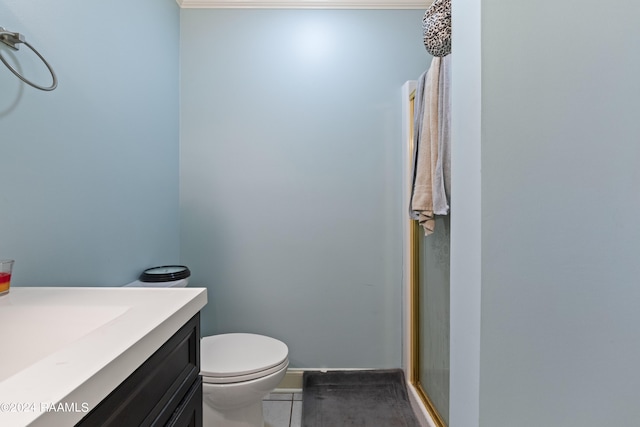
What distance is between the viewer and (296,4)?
183 cm

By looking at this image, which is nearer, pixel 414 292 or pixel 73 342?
pixel 73 342

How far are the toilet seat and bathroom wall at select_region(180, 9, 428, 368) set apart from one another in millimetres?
330

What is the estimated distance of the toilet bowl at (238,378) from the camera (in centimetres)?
127

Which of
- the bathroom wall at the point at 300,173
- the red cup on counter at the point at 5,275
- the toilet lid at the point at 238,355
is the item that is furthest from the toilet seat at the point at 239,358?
the red cup on counter at the point at 5,275

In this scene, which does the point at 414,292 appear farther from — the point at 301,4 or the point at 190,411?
the point at 301,4

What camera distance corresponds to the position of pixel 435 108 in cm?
131

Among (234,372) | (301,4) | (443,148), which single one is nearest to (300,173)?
(443,148)

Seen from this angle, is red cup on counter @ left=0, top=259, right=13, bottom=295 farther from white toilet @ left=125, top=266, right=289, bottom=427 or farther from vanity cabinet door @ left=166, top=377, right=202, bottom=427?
white toilet @ left=125, top=266, right=289, bottom=427

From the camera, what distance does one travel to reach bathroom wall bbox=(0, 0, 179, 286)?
0.89 meters

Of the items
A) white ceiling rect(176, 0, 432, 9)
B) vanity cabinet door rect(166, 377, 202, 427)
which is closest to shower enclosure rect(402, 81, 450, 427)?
white ceiling rect(176, 0, 432, 9)

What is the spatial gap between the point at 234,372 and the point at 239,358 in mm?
119

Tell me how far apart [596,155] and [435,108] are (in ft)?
2.13

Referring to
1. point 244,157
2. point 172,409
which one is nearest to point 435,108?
point 244,157

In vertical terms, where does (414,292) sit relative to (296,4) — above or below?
below
